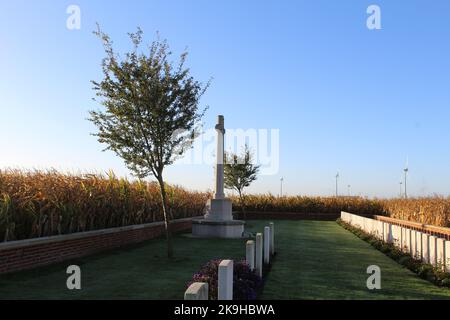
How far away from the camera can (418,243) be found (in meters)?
12.3

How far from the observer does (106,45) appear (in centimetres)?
1232

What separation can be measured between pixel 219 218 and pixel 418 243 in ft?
29.9

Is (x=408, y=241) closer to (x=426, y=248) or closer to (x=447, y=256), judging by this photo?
(x=426, y=248)

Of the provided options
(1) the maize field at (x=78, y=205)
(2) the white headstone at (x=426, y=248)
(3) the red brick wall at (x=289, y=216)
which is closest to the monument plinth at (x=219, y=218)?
(1) the maize field at (x=78, y=205)

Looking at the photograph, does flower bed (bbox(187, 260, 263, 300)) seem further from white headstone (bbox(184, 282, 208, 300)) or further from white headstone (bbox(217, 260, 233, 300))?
white headstone (bbox(184, 282, 208, 300))

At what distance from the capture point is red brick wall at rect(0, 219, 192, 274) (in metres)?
9.58

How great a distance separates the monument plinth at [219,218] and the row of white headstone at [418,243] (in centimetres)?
545

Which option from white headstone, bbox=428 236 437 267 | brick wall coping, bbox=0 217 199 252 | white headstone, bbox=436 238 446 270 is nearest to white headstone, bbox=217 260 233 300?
brick wall coping, bbox=0 217 199 252

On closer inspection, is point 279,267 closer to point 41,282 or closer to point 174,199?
point 41,282

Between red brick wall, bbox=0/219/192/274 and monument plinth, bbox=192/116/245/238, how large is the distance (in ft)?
11.2

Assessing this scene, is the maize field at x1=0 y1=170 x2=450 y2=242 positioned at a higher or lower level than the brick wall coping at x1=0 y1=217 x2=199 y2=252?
higher

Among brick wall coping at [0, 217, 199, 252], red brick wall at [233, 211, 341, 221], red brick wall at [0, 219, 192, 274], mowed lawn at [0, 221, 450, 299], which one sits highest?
brick wall coping at [0, 217, 199, 252]
